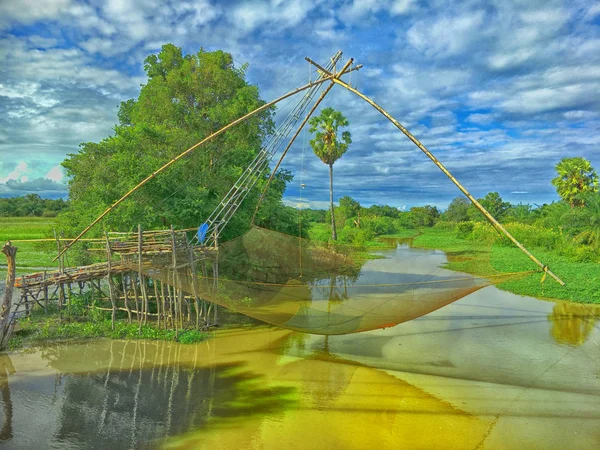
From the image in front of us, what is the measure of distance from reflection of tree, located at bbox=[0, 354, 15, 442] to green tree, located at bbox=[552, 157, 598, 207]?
2567 centimetres

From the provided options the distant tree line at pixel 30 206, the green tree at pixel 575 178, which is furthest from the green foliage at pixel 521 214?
the distant tree line at pixel 30 206

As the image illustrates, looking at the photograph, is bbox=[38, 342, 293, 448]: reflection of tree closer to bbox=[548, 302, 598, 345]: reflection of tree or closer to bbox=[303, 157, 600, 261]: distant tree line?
bbox=[548, 302, 598, 345]: reflection of tree

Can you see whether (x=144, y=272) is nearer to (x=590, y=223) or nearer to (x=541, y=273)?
(x=541, y=273)


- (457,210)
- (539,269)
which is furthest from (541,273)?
(457,210)

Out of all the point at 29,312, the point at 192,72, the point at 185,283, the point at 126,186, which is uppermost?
the point at 192,72

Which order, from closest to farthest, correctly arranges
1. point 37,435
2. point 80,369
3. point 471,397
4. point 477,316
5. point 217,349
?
1. point 37,435
2. point 471,397
3. point 80,369
4. point 217,349
5. point 477,316

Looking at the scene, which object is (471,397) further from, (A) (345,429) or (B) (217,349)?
(B) (217,349)

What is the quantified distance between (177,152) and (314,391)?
7985 mm

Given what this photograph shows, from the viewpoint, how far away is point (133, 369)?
696cm

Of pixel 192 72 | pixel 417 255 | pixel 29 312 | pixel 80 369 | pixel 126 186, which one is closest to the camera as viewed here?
pixel 80 369

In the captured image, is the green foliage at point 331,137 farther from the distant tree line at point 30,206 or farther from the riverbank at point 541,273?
the distant tree line at point 30,206

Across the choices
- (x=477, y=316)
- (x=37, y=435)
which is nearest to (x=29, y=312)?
(x=37, y=435)

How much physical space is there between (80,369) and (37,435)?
7.01ft

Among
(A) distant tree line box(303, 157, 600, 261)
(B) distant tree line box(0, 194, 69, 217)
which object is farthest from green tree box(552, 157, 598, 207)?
(B) distant tree line box(0, 194, 69, 217)
